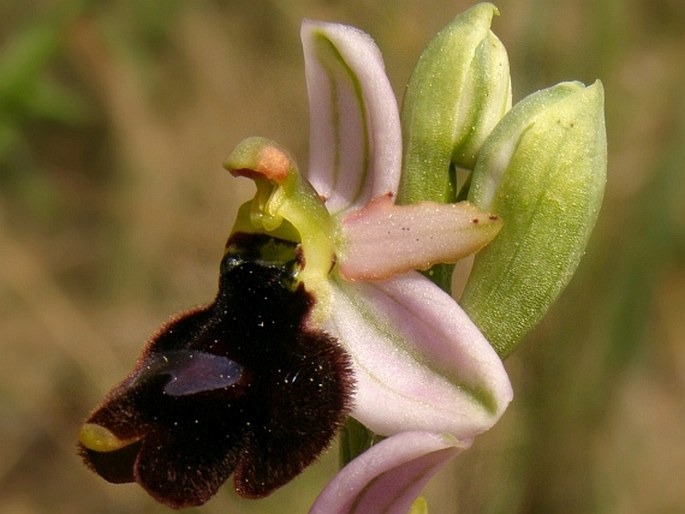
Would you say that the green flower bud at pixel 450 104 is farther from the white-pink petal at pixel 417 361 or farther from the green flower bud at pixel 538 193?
the white-pink petal at pixel 417 361

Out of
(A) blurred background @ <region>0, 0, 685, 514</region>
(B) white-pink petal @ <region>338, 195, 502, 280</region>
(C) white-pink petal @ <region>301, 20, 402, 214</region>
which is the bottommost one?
(A) blurred background @ <region>0, 0, 685, 514</region>

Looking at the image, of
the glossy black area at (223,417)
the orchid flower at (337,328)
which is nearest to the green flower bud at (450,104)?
the orchid flower at (337,328)

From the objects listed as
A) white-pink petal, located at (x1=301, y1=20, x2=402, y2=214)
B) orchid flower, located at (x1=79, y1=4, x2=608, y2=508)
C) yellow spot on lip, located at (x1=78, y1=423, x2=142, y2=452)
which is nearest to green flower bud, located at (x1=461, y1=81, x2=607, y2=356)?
orchid flower, located at (x1=79, y1=4, x2=608, y2=508)

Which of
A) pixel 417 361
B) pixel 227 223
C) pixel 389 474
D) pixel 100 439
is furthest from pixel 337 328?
pixel 227 223

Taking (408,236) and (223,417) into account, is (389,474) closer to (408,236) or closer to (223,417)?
(223,417)

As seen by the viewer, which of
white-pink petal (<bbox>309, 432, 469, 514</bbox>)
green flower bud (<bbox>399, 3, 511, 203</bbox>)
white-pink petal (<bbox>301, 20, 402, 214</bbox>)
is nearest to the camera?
white-pink petal (<bbox>309, 432, 469, 514</bbox>)

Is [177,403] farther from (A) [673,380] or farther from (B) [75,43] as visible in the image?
(A) [673,380]

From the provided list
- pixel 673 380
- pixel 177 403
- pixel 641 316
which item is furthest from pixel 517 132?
pixel 673 380

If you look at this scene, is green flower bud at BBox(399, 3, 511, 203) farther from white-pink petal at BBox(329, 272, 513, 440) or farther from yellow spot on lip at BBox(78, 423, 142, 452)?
yellow spot on lip at BBox(78, 423, 142, 452)
